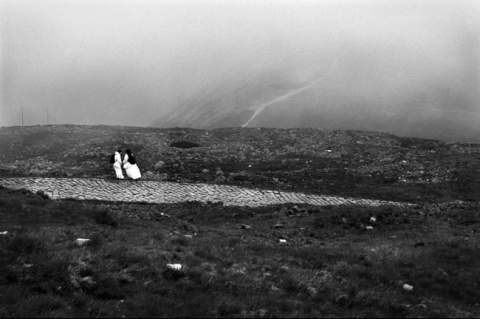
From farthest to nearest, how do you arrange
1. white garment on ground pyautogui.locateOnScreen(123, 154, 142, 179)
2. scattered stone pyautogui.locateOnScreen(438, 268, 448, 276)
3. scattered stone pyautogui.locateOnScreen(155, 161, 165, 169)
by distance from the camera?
scattered stone pyautogui.locateOnScreen(155, 161, 165, 169), white garment on ground pyautogui.locateOnScreen(123, 154, 142, 179), scattered stone pyautogui.locateOnScreen(438, 268, 448, 276)

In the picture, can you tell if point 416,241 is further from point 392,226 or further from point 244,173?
point 244,173

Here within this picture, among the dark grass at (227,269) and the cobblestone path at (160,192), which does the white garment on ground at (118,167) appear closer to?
the cobblestone path at (160,192)

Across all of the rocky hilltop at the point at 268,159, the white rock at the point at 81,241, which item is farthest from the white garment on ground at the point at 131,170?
the white rock at the point at 81,241

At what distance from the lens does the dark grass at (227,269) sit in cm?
863

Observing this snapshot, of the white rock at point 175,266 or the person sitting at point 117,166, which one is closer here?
the white rock at point 175,266

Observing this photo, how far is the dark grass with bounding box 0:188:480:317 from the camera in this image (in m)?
8.63

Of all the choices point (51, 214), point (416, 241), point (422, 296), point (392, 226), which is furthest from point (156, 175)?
point (422, 296)

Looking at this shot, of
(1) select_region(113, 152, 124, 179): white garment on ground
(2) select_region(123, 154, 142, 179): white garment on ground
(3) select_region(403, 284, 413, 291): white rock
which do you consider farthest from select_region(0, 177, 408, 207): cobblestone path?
(3) select_region(403, 284, 413, 291): white rock

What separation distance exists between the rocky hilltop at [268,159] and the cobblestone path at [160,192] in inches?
63.7

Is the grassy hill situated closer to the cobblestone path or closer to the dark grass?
the dark grass

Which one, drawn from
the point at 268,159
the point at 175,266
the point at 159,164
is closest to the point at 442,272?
the point at 175,266

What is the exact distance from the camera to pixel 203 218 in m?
20.0

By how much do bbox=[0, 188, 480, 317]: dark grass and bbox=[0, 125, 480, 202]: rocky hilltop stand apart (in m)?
10.7

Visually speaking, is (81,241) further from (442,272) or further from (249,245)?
(442,272)
